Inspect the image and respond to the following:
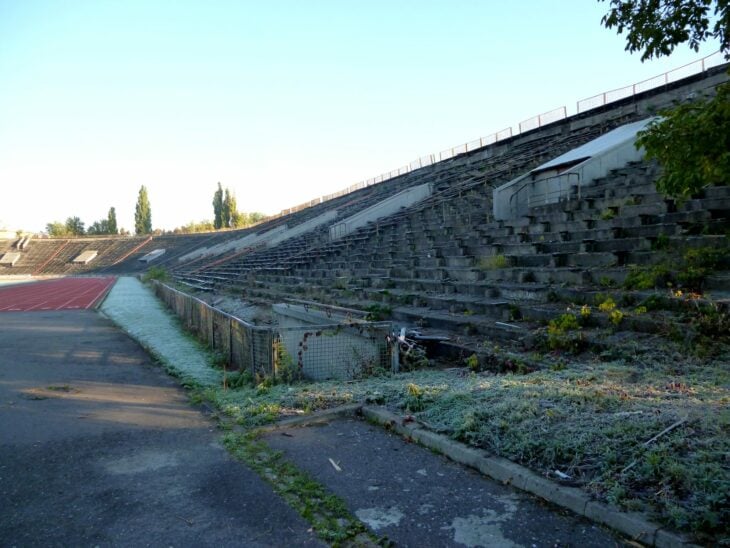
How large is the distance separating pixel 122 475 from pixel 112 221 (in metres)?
107

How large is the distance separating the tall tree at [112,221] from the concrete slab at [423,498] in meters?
106

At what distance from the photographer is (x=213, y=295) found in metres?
22.5

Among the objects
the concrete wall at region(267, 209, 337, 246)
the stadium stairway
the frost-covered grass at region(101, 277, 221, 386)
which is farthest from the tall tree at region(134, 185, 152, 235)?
the stadium stairway

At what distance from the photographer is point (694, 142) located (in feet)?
13.6

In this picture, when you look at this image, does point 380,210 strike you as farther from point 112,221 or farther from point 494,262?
point 112,221

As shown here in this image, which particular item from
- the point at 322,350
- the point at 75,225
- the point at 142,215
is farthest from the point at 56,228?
the point at 322,350

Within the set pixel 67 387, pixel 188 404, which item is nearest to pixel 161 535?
pixel 188 404

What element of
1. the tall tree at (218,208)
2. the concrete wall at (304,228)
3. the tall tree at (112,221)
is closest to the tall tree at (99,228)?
the tall tree at (112,221)

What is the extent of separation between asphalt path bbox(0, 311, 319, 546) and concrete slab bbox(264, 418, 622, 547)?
1.71ft

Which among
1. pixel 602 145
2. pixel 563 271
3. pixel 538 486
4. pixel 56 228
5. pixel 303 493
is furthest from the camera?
pixel 56 228

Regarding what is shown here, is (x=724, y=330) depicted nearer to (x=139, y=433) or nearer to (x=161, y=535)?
(x=161, y=535)

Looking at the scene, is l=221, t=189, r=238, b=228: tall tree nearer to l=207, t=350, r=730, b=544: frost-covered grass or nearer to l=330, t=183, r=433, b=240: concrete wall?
l=330, t=183, r=433, b=240: concrete wall

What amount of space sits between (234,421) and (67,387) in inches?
153

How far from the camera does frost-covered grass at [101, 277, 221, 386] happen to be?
8.88 meters
